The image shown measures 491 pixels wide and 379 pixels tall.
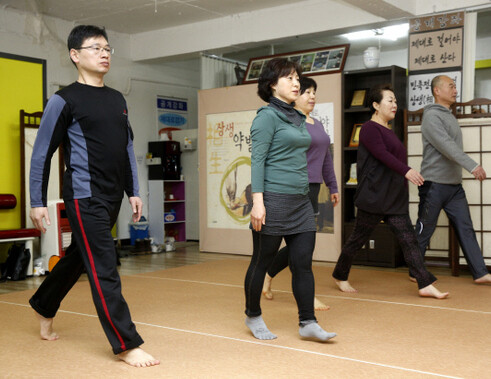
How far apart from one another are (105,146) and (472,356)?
171cm

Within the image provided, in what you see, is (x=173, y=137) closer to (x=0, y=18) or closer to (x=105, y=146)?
(x=0, y=18)

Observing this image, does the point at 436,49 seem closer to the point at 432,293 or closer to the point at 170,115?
the point at 432,293

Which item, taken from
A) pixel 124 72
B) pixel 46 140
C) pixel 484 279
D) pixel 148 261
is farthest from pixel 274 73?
pixel 124 72

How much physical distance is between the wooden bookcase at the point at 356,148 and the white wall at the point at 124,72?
319cm

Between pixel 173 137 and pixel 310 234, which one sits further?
pixel 173 137

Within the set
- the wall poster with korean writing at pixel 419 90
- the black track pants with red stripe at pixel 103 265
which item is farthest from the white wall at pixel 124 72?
Result: the black track pants with red stripe at pixel 103 265

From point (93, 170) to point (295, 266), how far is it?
0.95m

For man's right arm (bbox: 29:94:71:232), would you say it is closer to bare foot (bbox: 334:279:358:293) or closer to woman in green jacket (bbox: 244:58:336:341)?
woman in green jacket (bbox: 244:58:336:341)

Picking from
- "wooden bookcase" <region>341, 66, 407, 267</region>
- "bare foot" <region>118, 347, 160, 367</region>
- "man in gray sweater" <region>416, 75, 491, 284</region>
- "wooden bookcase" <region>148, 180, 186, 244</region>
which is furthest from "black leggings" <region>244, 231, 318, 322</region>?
"wooden bookcase" <region>148, 180, 186, 244</region>

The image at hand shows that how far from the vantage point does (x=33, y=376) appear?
7.41 feet

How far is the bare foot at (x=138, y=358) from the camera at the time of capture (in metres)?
2.36

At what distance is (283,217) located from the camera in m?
2.62

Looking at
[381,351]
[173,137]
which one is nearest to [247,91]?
[173,137]

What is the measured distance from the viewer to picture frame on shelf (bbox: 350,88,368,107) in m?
5.89
